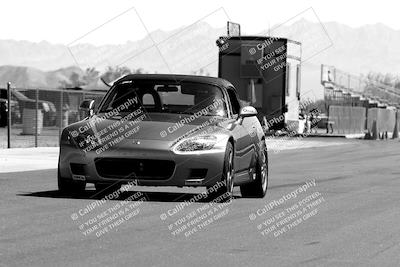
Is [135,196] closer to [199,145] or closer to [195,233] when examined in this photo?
[199,145]

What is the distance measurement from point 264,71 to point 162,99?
76.8 feet

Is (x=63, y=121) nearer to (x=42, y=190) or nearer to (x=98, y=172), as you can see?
(x=42, y=190)

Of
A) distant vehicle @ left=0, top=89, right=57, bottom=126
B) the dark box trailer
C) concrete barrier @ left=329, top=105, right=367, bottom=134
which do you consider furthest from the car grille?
concrete barrier @ left=329, top=105, right=367, bottom=134

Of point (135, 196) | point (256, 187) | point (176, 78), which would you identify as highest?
point (176, 78)

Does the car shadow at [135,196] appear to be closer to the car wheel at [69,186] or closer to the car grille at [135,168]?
the car wheel at [69,186]

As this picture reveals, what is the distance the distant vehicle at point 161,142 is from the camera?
12914 millimetres

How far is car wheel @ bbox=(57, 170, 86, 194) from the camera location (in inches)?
528

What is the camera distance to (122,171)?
509 inches

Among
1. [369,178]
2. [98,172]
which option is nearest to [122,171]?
[98,172]

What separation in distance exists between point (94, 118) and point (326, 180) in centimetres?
670

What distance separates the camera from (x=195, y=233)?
1008cm

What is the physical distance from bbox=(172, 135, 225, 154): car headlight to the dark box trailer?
927 inches

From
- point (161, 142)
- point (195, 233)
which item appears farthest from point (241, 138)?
point (195, 233)

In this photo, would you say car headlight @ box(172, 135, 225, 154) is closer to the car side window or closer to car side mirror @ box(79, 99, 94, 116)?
the car side window
